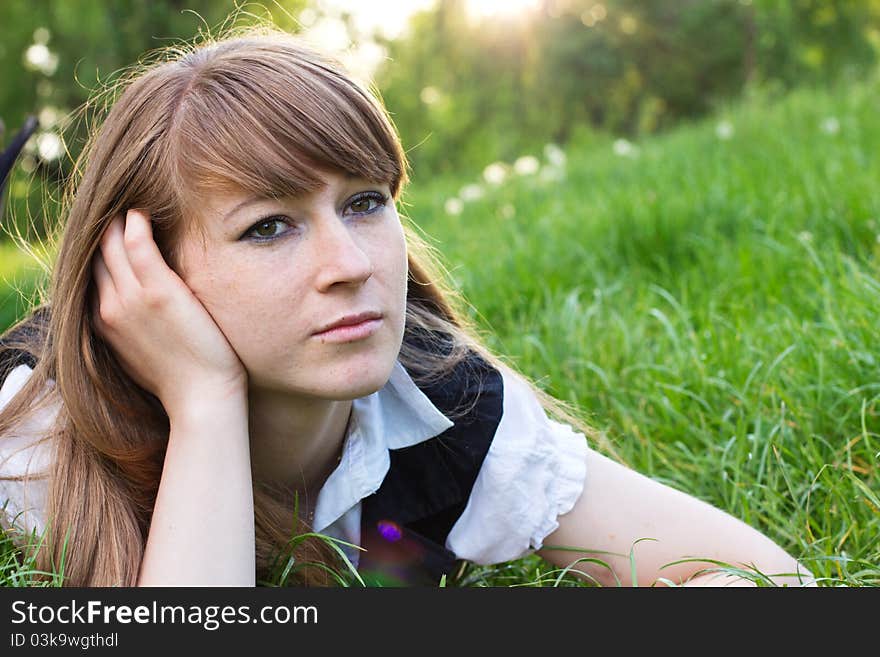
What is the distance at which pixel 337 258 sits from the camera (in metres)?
1.51

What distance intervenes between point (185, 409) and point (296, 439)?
29cm

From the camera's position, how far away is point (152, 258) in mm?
1620

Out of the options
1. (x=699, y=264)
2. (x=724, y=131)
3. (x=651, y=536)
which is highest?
(x=724, y=131)

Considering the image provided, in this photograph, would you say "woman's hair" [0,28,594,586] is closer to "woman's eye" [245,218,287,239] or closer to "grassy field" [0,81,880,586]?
"woman's eye" [245,218,287,239]

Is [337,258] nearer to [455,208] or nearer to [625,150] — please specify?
[455,208]

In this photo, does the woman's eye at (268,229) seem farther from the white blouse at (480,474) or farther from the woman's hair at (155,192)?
the white blouse at (480,474)

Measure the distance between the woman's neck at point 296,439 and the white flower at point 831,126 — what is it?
3769 millimetres

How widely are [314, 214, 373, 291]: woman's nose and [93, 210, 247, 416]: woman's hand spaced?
9.4 inches

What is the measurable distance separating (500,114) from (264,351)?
9.15 m

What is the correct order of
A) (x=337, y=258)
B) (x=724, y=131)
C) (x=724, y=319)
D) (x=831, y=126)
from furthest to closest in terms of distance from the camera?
(x=724, y=131) → (x=831, y=126) → (x=724, y=319) → (x=337, y=258)

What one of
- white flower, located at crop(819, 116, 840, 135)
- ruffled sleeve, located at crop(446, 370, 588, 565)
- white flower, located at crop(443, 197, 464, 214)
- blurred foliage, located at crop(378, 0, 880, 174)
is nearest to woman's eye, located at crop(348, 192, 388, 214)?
ruffled sleeve, located at crop(446, 370, 588, 565)

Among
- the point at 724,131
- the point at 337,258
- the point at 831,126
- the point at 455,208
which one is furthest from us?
the point at 724,131

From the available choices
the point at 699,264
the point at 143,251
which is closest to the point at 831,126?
the point at 699,264

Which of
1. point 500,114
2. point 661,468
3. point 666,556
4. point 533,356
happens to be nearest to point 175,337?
point 666,556
